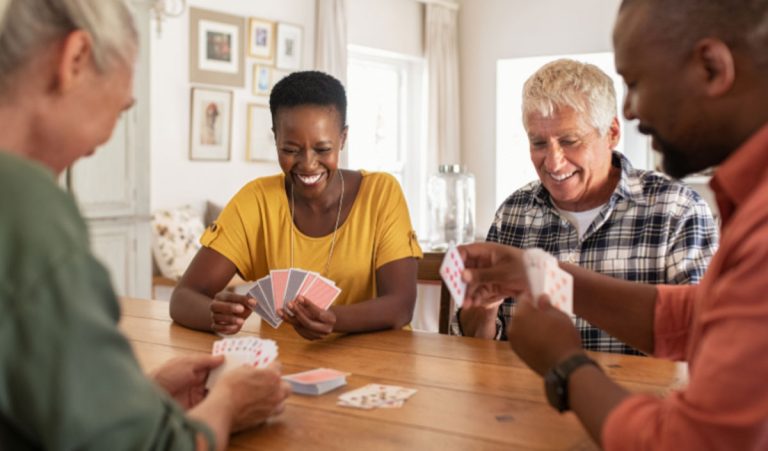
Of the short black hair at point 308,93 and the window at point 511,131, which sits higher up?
the window at point 511,131

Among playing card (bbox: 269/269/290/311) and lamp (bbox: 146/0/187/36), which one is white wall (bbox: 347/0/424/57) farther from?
playing card (bbox: 269/269/290/311)

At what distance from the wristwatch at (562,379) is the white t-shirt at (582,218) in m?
1.23

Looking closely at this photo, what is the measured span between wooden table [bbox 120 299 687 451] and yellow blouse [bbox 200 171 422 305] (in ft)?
0.87

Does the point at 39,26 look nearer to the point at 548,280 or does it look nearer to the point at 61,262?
the point at 61,262

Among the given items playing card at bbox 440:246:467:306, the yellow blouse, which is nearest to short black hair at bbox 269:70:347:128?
the yellow blouse

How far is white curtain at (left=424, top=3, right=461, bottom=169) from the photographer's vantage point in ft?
29.1

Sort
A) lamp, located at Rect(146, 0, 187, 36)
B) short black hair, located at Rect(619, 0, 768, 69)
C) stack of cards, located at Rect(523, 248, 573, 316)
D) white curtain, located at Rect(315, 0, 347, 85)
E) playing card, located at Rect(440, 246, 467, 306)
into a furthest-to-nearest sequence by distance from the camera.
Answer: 1. white curtain, located at Rect(315, 0, 347, 85)
2. lamp, located at Rect(146, 0, 187, 36)
3. playing card, located at Rect(440, 246, 467, 306)
4. stack of cards, located at Rect(523, 248, 573, 316)
5. short black hair, located at Rect(619, 0, 768, 69)

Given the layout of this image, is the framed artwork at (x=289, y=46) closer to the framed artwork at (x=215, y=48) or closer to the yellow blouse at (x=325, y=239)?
the framed artwork at (x=215, y=48)

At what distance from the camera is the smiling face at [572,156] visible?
247 centimetres

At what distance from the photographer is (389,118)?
8789mm

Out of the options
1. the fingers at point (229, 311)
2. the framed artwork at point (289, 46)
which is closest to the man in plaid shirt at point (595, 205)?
the fingers at point (229, 311)

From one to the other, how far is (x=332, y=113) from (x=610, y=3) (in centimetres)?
654

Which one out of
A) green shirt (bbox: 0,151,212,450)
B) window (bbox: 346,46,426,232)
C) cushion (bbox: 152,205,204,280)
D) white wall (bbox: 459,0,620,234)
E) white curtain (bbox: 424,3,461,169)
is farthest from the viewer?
white curtain (bbox: 424,3,461,169)

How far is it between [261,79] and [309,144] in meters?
4.61
